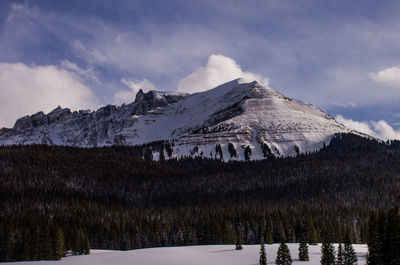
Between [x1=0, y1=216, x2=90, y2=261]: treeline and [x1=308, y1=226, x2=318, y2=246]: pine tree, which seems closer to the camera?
[x1=0, y1=216, x2=90, y2=261]: treeline

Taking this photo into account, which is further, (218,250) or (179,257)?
(218,250)

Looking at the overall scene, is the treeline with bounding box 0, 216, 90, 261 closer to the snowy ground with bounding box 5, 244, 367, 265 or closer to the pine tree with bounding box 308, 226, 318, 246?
the snowy ground with bounding box 5, 244, 367, 265

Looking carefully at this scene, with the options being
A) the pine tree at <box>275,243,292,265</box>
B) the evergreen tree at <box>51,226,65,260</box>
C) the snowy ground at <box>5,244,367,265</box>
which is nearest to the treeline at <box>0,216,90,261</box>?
the evergreen tree at <box>51,226,65,260</box>

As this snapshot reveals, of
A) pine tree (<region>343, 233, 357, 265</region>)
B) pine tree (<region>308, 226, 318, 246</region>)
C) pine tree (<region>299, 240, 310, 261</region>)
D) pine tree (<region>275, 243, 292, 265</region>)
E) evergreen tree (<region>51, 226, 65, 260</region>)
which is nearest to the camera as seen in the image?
pine tree (<region>343, 233, 357, 265</region>)

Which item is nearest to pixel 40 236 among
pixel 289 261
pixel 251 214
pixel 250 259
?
pixel 250 259

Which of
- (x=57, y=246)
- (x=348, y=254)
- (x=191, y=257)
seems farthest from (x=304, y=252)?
(x=57, y=246)

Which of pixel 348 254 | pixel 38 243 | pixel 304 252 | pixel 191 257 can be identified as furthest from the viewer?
pixel 38 243

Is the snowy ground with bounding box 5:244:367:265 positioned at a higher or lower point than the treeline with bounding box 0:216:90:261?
lower

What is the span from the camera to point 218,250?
109 m

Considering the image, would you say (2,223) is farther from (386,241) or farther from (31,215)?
(386,241)

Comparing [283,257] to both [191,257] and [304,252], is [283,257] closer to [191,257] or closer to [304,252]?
[304,252]

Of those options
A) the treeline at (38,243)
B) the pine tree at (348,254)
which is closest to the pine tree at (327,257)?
the pine tree at (348,254)

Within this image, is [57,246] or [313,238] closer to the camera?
[57,246]

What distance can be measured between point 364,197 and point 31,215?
122110 millimetres
